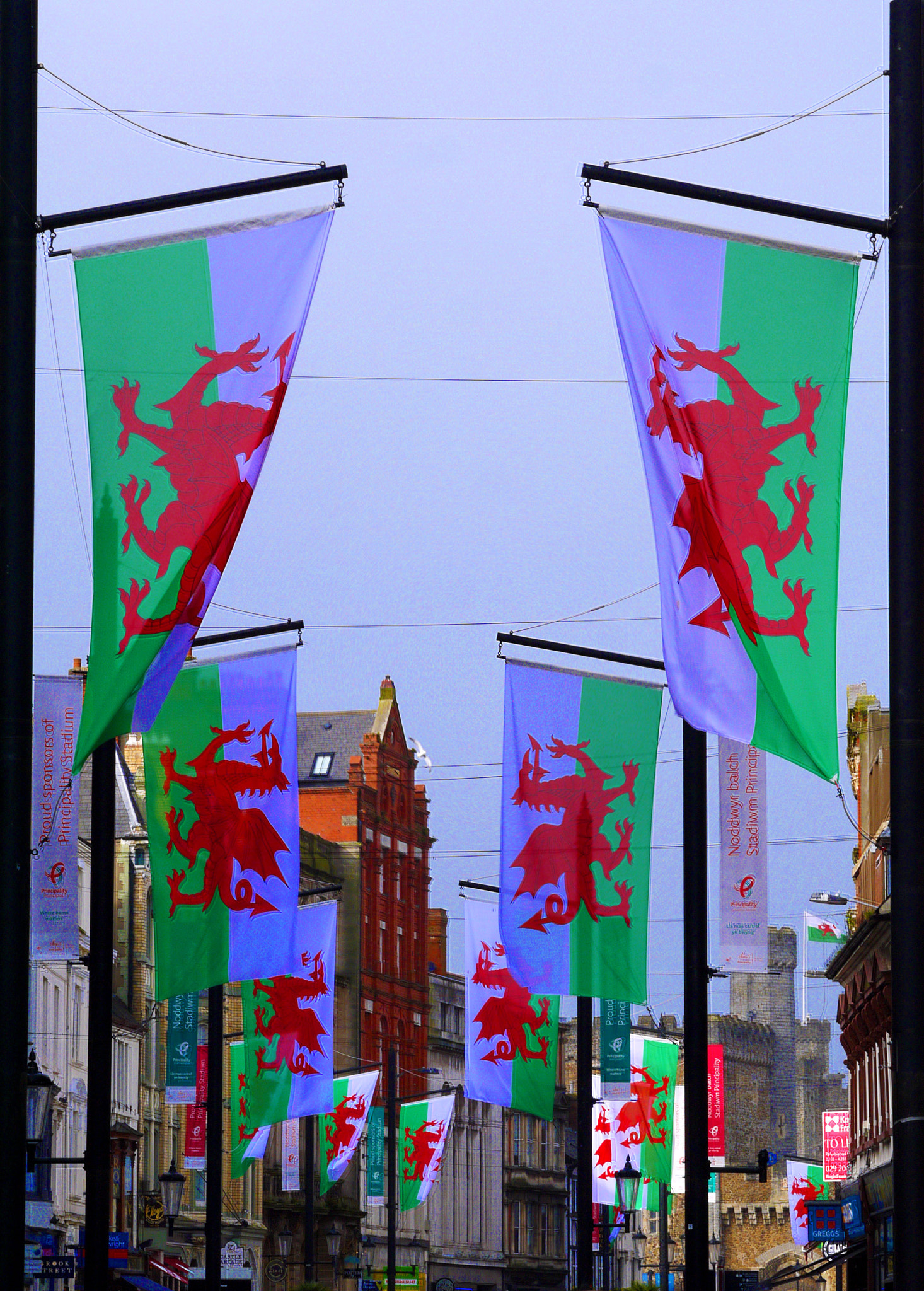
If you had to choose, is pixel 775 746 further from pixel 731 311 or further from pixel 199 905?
pixel 199 905

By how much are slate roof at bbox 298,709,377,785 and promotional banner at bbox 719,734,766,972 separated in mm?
73534

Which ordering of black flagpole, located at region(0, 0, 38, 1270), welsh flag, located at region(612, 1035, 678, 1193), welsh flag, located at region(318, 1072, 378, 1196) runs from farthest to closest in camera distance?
welsh flag, located at region(318, 1072, 378, 1196) → welsh flag, located at region(612, 1035, 678, 1193) → black flagpole, located at region(0, 0, 38, 1270)

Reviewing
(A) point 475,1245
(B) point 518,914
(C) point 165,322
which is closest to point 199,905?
(B) point 518,914

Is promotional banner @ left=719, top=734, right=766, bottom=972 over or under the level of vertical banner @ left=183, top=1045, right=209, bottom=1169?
over

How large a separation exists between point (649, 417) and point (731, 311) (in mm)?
791

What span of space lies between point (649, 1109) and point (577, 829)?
2162cm

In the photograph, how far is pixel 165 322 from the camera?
1213 cm

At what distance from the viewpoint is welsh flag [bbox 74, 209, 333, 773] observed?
11.2m

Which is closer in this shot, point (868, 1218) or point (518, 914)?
point (518, 914)

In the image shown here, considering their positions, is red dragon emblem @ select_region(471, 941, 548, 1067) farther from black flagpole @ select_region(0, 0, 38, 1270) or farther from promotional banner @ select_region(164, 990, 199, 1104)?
black flagpole @ select_region(0, 0, 38, 1270)

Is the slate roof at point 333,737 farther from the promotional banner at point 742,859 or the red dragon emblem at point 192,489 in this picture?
the red dragon emblem at point 192,489

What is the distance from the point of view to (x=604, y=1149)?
48594 millimetres

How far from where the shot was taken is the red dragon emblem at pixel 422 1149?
178 ft

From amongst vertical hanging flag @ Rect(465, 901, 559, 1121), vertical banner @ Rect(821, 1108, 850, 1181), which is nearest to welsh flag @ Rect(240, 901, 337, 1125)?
vertical hanging flag @ Rect(465, 901, 559, 1121)
